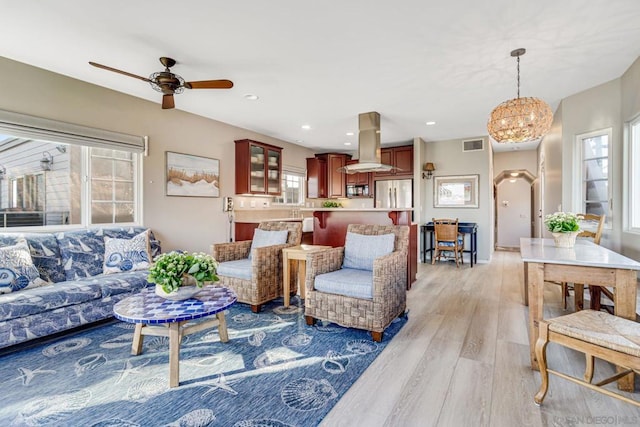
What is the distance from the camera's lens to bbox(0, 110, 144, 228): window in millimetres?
3174

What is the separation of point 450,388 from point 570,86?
12.7 ft

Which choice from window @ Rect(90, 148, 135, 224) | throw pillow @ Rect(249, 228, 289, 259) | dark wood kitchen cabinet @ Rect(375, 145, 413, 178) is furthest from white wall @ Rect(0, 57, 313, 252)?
dark wood kitchen cabinet @ Rect(375, 145, 413, 178)

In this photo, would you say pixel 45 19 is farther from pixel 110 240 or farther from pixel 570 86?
pixel 570 86

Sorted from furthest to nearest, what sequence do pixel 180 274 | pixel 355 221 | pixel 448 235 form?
pixel 448 235, pixel 355 221, pixel 180 274

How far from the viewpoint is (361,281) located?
2.70 metres

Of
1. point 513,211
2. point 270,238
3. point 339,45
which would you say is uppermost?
point 339,45

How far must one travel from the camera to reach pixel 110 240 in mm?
3396

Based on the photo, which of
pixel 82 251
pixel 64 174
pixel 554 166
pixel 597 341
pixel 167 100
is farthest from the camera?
pixel 554 166

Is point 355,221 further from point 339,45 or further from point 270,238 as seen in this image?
point 339,45

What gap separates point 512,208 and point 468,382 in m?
8.28

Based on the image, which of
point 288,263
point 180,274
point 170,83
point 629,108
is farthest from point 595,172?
point 170,83

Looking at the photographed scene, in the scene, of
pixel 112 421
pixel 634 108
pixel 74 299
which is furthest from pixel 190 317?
pixel 634 108

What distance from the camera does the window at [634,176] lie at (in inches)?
130

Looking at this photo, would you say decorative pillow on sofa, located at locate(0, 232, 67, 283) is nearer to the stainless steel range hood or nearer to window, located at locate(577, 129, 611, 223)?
the stainless steel range hood
